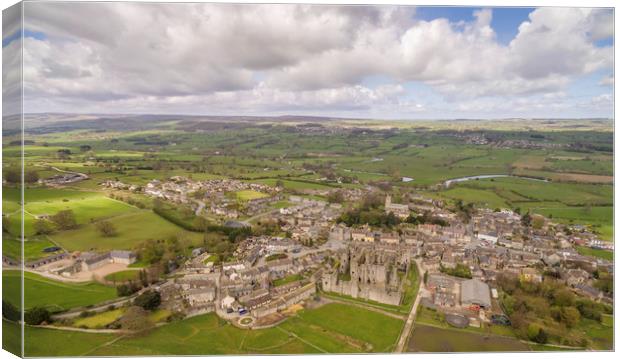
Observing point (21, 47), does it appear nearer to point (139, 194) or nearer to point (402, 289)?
point (402, 289)

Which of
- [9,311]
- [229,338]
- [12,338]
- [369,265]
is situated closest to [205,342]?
[229,338]

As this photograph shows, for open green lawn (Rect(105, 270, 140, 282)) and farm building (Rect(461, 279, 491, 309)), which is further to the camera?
open green lawn (Rect(105, 270, 140, 282))

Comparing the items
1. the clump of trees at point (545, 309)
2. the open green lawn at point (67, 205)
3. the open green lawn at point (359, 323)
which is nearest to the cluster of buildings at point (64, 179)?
the open green lawn at point (67, 205)

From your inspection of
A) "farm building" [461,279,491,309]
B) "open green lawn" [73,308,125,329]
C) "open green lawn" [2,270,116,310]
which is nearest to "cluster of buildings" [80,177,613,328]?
"farm building" [461,279,491,309]

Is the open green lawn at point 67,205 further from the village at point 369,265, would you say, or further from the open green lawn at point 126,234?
the village at point 369,265

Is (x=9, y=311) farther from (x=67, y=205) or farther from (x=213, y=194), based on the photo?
(x=213, y=194)

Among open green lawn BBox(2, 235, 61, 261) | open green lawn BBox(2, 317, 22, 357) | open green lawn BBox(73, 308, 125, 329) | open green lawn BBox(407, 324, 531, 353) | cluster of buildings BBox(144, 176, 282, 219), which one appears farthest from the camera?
cluster of buildings BBox(144, 176, 282, 219)

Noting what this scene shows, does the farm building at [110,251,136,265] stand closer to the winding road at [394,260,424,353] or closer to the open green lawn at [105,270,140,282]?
the open green lawn at [105,270,140,282]

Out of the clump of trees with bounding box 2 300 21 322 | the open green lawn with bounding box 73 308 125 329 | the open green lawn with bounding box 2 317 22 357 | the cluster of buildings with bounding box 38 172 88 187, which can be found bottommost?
the open green lawn with bounding box 73 308 125 329
